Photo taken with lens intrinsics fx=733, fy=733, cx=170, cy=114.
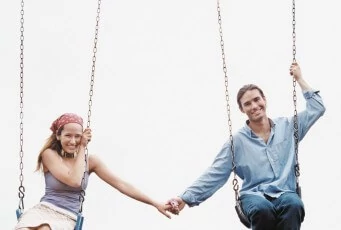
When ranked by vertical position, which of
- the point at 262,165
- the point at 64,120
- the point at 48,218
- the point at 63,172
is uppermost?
the point at 64,120

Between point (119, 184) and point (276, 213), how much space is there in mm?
1809

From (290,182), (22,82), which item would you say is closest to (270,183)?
(290,182)

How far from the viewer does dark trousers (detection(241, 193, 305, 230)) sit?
6207 millimetres

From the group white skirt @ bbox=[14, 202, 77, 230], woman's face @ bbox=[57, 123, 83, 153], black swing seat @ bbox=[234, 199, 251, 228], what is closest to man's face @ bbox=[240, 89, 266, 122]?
black swing seat @ bbox=[234, 199, 251, 228]

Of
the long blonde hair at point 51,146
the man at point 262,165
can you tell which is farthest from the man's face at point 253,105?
the long blonde hair at point 51,146

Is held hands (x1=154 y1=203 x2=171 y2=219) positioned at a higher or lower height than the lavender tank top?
lower

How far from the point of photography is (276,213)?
20.7 ft

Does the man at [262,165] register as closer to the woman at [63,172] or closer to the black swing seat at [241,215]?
the black swing seat at [241,215]

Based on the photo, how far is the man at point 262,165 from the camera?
628 centimetres

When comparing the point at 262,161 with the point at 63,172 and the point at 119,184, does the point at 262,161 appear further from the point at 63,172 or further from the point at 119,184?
the point at 63,172

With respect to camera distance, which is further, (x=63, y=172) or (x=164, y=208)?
(x=164, y=208)

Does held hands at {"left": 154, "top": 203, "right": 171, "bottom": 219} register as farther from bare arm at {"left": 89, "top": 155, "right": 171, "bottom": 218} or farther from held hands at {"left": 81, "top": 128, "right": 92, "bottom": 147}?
held hands at {"left": 81, "top": 128, "right": 92, "bottom": 147}

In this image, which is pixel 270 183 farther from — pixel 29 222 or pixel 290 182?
pixel 29 222

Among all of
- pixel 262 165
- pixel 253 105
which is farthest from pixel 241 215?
pixel 253 105
